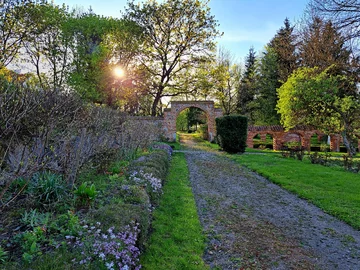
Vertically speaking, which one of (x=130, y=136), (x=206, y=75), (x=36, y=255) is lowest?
(x=36, y=255)

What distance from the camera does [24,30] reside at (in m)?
15.0

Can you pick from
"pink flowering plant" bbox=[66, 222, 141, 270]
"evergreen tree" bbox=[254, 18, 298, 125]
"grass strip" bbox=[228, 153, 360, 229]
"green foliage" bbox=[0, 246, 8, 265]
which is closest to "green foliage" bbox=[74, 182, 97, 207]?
"pink flowering plant" bbox=[66, 222, 141, 270]

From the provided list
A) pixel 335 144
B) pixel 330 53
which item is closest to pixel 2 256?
pixel 330 53

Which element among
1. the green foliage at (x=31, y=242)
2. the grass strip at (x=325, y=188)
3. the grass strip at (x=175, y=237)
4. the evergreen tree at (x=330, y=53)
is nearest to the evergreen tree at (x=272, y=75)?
the evergreen tree at (x=330, y=53)

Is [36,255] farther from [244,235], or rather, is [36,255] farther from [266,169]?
[266,169]

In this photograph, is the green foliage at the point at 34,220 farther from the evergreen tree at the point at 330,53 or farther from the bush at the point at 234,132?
the evergreen tree at the point at 330,53

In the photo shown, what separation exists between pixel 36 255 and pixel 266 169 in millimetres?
7728

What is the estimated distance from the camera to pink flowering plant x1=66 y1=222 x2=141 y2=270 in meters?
1.94

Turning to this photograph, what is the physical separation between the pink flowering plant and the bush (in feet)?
36.5

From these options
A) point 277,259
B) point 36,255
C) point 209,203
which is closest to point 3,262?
point 36,255

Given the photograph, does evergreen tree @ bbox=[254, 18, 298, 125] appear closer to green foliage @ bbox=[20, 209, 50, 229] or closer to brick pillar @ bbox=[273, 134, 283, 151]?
brick pillar @ bbox=[273, 134, 283, 151]

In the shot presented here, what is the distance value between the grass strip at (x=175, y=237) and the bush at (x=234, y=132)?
827 cm

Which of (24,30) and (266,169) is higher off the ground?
(24,30)

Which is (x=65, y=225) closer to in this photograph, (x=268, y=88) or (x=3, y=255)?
(x=3, y=255)
